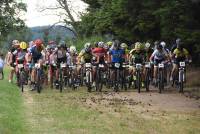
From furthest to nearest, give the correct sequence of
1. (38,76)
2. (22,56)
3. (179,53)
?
(22,56), (179,53), (38,76)

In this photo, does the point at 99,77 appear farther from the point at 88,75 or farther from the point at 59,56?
the point at 59,56

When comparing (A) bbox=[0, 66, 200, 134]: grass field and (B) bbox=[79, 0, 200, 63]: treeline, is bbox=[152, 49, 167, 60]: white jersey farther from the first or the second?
(A) bbox=[0, 66, 200, 134]: grass field

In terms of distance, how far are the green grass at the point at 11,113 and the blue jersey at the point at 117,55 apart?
4.16 meters

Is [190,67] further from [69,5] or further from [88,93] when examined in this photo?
[69,5]

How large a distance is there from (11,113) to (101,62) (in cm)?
902

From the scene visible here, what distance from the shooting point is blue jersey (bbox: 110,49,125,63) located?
2402 centimetres

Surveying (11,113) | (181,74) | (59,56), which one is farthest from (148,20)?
(11,113)

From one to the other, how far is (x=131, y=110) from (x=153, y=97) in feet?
13.4

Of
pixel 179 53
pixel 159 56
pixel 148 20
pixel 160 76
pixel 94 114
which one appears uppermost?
pixel 148 20

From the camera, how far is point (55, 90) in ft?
78.9

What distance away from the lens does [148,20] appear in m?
27.9

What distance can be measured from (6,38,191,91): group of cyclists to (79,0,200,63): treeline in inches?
34.6

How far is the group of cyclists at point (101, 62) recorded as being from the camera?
2358 centimetres

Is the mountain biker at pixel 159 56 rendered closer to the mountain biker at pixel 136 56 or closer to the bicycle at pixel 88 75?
the mountain biker at pixel 136 56
